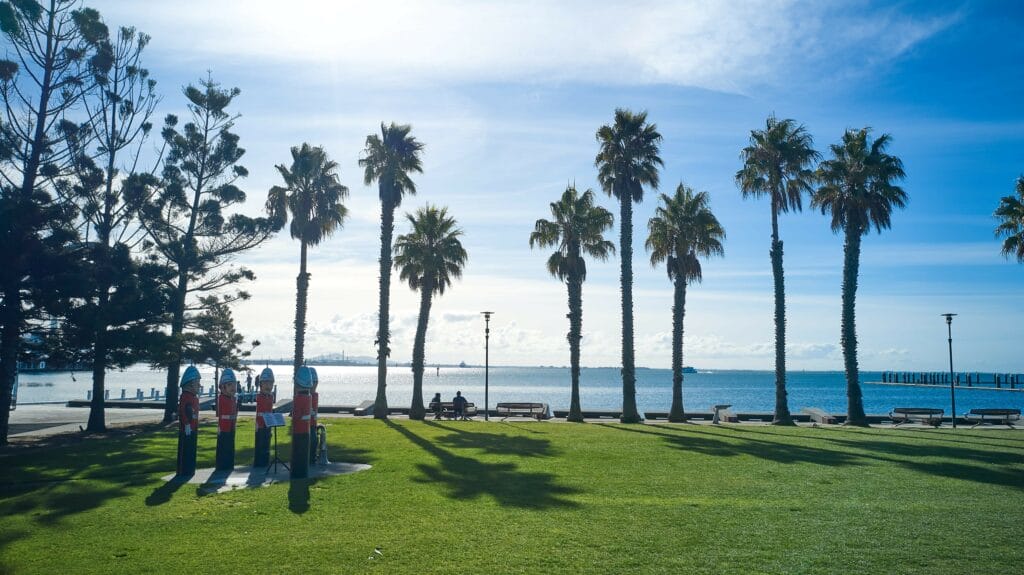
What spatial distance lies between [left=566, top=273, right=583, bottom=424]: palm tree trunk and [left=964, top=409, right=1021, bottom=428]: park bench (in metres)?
18.6

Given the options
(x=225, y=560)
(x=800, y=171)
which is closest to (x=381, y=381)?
(x=800, y=171)

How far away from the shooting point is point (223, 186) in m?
31.7

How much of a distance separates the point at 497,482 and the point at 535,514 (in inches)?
121

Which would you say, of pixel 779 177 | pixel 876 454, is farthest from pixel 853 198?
pixel 876 454

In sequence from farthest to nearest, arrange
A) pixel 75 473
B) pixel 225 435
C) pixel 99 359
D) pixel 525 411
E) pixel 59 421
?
pixel 525 411
pixel 59 421
pixel 99 359
pixel 225 435
pixel 75 473

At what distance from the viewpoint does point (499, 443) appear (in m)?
21.7

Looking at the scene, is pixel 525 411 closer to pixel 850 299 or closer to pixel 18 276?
pixel 850 299

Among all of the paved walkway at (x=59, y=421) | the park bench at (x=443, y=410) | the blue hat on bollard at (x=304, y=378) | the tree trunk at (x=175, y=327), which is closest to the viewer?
the blue hat on bollard at (x=304, y=378)

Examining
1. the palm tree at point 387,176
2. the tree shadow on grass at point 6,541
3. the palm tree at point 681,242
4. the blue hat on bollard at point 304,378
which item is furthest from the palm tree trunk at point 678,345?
the tree shadow on grass at point 6,541

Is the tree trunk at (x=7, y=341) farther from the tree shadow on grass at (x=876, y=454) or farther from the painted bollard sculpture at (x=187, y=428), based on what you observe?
the tree shadow on grass at (x=876, y=454)

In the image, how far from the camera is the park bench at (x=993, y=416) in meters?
32.0

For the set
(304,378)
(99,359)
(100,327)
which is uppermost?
(100,327)

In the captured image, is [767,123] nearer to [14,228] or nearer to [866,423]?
[866,423]

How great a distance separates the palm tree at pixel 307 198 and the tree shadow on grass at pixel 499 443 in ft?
56.9
